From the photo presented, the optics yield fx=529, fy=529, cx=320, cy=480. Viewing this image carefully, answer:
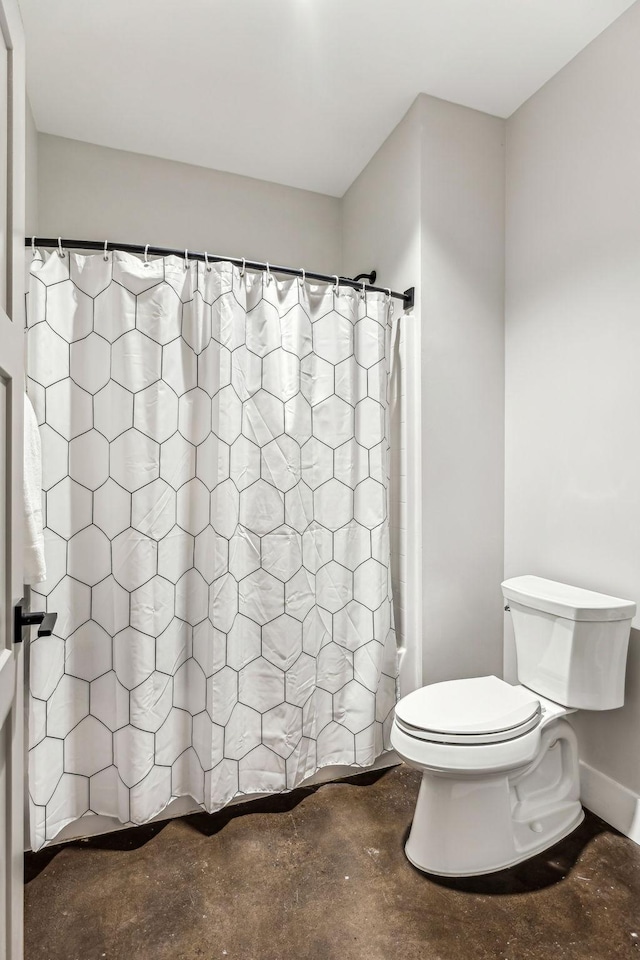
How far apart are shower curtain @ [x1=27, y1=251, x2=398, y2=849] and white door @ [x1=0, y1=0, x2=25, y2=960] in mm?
614

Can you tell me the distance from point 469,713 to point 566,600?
1.48 ft

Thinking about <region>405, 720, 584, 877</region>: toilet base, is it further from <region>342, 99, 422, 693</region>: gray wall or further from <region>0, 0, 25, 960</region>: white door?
<region>0, 0, 25, 960</region>: white door

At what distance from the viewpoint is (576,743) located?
1.70 meters

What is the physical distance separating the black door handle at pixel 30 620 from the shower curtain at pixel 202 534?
2.06ft

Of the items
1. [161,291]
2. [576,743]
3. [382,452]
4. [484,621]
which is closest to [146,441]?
[161,291]

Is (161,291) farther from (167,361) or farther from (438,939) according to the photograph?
(438,939)

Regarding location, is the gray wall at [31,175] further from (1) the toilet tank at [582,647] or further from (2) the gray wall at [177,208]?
(1) the toilet tank at [582,647]

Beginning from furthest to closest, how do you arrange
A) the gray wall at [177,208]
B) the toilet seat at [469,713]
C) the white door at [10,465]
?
the gray wall at [177,208]
the toilet seat at [469,713]
the white door at [10,465]

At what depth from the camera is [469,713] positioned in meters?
1.51

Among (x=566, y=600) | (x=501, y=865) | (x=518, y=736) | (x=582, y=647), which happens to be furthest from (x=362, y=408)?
(x=501, y=865)

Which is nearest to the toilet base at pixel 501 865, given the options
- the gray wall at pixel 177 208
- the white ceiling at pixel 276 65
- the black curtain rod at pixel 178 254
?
the black curtain rod at pixel 178 254

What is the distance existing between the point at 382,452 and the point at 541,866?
134 cm

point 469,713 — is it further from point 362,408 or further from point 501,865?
point 362,408

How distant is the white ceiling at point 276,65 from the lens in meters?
1.61
